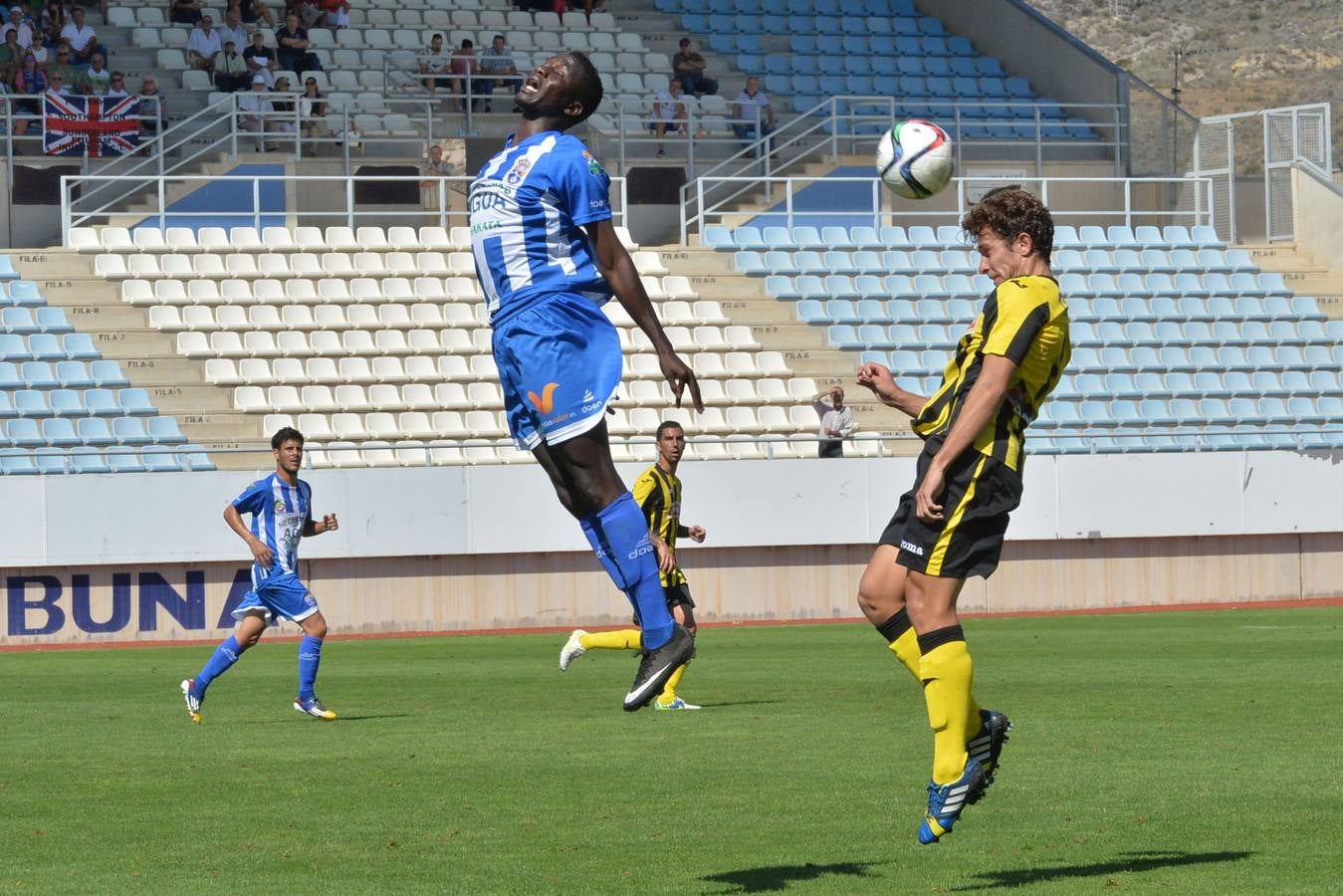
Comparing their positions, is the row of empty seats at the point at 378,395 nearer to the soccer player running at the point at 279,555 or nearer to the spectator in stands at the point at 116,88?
the spectator in stands at the point at 116,88

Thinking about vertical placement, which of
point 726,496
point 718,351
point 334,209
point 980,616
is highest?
point 334,209

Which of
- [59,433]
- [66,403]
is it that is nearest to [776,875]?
[59,433]

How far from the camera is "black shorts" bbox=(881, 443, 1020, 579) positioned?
21.6 feet

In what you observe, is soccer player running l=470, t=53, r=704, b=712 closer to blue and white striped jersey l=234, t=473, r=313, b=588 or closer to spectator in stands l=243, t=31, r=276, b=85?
blue and white striped jersey l=234, t=473, r=313, b=588

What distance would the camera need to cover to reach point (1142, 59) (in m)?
83.4

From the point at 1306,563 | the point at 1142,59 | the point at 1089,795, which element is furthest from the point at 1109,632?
the point at 1142,59

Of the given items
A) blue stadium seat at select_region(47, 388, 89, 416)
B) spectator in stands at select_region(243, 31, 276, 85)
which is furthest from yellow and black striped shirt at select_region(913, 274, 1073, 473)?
spectator in stands at select_region(243, 31, 276, 85)

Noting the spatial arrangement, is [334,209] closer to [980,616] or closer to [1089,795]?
[980,616]

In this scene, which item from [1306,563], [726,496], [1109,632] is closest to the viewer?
[1109,632]

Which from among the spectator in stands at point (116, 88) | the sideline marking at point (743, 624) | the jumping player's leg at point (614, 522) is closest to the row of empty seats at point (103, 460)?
the sideline marking at point (743, 624)

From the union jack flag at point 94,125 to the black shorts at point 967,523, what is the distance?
22432mm

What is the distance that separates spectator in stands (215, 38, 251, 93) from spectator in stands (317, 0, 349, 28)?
2.21 meters

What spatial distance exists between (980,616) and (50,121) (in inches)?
543

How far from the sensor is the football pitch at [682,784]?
6535 mm
